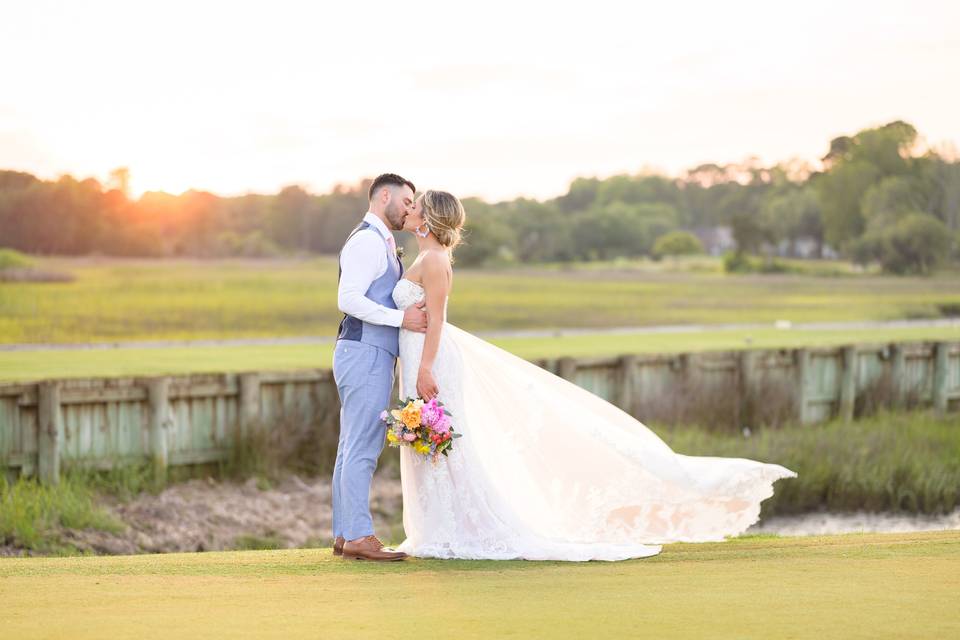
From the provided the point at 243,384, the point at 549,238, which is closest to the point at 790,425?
the point at 243,384

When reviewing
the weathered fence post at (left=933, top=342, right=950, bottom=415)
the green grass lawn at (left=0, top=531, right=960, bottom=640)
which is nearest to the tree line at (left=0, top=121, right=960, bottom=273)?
the weathered fence post at (left=933, top=342, right=950, bottom=415)

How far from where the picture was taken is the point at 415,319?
7098 mm

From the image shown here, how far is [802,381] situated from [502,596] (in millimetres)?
15749

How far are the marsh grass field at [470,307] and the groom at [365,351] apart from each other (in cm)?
1076

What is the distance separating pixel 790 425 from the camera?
1977 centimetres

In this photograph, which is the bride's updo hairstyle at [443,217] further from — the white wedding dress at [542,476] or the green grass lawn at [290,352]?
the green grass lawn at [290,352]

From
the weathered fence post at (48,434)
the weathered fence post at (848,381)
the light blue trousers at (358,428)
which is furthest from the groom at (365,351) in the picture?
the weathered fence post at (848,381)

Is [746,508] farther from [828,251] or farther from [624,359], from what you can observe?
[828,251]

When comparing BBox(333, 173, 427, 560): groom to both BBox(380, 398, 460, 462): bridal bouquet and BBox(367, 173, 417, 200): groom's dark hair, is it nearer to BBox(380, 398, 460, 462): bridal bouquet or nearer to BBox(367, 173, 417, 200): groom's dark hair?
BBox(367, 173, 417, 200): groom's dark hair

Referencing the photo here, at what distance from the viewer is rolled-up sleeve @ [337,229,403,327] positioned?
23.0 feet

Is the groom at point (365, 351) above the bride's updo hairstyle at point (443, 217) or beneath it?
beneath

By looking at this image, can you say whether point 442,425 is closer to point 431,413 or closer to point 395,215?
point 431,413

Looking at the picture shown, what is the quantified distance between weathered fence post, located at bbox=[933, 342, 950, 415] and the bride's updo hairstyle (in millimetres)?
17744

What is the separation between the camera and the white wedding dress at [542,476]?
282 inches
